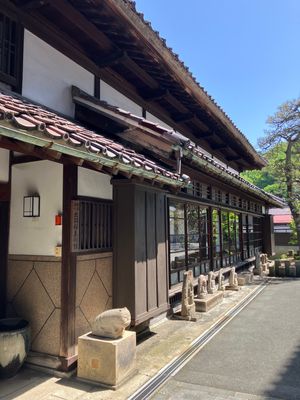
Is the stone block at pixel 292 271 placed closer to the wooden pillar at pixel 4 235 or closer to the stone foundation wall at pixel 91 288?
the stone foundation wall at pixel 91 288

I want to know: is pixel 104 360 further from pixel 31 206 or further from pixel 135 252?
pixel 31 206

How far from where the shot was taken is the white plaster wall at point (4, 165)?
519cm

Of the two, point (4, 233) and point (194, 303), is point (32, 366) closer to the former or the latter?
point (4, 233)

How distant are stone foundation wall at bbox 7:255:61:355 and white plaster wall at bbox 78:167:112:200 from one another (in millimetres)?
1089

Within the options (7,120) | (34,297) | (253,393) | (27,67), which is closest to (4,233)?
(34,297)

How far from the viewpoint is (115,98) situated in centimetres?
727

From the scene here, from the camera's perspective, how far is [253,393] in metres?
4.29

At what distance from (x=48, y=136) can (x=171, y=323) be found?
5.50 m

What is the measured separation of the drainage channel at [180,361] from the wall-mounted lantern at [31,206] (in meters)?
2.77

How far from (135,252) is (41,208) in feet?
5.37

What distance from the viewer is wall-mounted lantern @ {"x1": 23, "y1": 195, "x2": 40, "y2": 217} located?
5.12m

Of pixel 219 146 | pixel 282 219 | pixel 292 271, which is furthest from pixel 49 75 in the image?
pixel 282 219

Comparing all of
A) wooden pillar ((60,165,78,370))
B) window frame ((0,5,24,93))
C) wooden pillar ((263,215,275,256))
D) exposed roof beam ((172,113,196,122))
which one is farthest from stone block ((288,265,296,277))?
window frame ((0,5,24,93))

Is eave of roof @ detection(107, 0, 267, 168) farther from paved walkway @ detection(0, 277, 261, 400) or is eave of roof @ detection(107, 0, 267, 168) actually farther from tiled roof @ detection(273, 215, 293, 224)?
tiled roof @ detection(273, 215, 293, 224)
